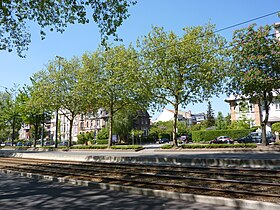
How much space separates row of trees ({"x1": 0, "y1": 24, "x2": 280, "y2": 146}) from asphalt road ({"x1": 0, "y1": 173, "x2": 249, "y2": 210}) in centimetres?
1224

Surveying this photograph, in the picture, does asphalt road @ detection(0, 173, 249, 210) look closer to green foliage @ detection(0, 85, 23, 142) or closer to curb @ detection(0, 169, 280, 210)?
curb @ detection(0, 169, 280, 210)

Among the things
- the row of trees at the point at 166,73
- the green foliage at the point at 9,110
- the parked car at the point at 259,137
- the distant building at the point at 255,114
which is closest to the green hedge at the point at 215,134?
the parked car at the point at 259,137

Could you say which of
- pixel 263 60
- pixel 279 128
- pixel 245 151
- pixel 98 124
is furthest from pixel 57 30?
pixel 98 124

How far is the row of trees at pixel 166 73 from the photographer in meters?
22.5

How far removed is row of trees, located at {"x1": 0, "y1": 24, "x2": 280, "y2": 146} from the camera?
2250cm

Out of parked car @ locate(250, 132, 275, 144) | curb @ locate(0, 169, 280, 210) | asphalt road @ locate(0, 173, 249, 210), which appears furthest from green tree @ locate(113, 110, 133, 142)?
asphalt road @ locate(0, 173, 249, 210)

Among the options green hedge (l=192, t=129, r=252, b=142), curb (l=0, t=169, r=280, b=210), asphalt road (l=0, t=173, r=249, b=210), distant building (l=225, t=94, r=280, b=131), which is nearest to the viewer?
curb (l=0, t=169, r=280, b=210)

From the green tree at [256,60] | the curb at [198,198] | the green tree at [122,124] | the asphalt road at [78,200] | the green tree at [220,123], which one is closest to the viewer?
the curb at [198,198]

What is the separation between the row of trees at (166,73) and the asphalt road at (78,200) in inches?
482

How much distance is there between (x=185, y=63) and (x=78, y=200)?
2102 centimetres

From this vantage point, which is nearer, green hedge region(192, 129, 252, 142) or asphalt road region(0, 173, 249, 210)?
asphalt road region(0, 173, 249, 210)

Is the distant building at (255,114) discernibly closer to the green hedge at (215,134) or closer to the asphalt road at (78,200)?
the green hedge at (215,134)

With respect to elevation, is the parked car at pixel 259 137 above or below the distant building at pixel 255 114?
below

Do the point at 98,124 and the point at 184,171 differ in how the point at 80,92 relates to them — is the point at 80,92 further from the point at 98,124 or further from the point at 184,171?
the point at 98,124
